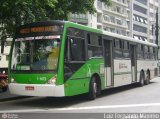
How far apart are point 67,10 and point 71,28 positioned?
604cm

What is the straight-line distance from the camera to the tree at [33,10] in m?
16.3

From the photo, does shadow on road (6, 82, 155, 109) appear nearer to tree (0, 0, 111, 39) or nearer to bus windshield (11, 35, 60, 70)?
bus windshield (11, 35, 60, 70)

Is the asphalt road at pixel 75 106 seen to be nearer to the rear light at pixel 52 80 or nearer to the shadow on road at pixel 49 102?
the shadow on road at pixel 49 102

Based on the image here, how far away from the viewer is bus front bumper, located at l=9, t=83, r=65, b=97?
533 inches

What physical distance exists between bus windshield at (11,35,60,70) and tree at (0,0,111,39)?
219 centimetres

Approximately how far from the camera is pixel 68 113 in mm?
12492

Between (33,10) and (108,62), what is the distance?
416 cm

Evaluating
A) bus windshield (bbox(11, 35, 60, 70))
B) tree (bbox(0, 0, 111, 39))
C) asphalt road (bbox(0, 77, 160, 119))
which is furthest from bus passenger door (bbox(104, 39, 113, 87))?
bus windshield (bbox(11, 35, 60, 70))

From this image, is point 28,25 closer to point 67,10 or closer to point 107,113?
point 107,113

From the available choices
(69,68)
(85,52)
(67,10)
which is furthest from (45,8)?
(69,68)

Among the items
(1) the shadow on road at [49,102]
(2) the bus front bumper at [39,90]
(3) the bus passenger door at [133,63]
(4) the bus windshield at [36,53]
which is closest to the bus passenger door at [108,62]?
(1) the shadow on road at [49,102]

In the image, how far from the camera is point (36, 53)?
46.4 ft

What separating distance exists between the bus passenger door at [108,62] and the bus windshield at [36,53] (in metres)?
4.52

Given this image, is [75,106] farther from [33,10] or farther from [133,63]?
[133,63]
